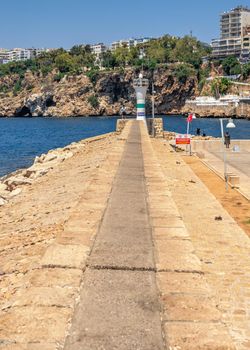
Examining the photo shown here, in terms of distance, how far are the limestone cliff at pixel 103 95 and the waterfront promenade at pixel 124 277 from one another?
→ 6283 inches

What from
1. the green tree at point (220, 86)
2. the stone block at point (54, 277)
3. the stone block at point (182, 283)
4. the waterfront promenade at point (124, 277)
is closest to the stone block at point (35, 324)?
the waterfront promenade at point (124, 277)

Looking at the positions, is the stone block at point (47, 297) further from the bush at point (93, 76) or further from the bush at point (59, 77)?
the bush at point (59, 77)

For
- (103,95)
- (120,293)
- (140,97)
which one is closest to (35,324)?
(120,293)

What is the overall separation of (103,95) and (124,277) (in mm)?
171976

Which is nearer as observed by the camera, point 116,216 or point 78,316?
point 78,316

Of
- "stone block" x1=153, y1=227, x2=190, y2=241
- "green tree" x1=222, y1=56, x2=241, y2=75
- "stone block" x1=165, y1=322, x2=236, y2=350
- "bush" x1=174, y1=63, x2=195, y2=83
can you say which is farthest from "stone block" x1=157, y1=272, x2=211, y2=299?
"green tree" x1=222, y1=56, x2=241, y2=75

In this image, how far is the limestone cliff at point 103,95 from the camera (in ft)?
568

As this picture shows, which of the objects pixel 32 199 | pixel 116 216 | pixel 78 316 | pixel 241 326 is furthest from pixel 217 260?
pixel 32 199

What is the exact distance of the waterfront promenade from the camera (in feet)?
15.1

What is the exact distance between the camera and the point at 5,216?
13.8m

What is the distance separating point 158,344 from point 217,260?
4.27 metres

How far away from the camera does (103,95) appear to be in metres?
176

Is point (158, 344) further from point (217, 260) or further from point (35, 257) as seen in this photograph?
point (217, 260)

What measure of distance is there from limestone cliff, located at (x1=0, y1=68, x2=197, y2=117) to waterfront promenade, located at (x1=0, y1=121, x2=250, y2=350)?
160 meters
